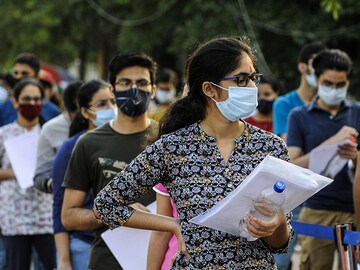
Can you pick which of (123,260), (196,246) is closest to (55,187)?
(123,260)

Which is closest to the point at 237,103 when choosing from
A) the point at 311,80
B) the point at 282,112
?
the point at 282,112

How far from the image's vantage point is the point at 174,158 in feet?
12.8

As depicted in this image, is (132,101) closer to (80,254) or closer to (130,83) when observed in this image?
(130,83)

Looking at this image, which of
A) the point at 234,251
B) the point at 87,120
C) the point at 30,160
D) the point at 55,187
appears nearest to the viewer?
the point at 234,251

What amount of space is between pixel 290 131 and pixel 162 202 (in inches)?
97.5

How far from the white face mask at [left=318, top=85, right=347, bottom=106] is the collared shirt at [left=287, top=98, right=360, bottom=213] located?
0.10 m

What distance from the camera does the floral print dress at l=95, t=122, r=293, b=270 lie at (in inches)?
150

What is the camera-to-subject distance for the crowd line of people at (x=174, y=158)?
3.86m

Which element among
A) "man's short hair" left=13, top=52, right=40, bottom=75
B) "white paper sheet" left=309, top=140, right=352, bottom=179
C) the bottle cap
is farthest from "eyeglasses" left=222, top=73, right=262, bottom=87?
"man's short hair" left=13, top=52, right=40, bottom=75

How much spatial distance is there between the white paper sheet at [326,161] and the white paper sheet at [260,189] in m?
2.51

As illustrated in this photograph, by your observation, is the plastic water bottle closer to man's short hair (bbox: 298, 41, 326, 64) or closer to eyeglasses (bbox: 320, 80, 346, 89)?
eyeglasses (bbox: 320, 80, 346, 89)

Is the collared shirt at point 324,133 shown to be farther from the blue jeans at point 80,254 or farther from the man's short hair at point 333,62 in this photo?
the blue jeans at point 80,254

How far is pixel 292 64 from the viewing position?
1628 cm

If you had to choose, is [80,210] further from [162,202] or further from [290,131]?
[290,131]
